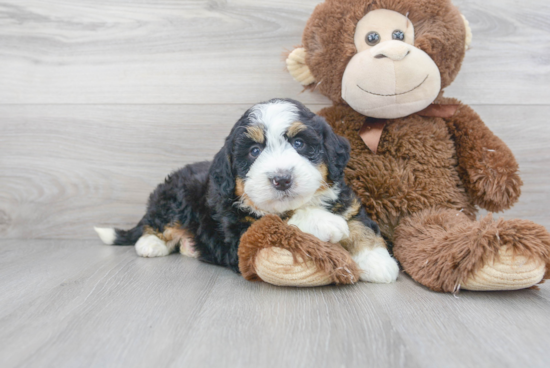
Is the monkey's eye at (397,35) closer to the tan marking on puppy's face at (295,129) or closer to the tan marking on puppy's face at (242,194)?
the tan marking on puppy's face at (295,129)

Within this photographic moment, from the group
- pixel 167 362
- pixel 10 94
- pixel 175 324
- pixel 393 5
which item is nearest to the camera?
pixel 167 362

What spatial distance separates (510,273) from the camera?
134 centimetres

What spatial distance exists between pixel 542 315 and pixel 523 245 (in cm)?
21

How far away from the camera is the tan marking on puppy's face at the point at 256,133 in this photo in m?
1.52

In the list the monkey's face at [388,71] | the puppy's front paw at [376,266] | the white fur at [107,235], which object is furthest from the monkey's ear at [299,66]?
the white fur at [107,235]

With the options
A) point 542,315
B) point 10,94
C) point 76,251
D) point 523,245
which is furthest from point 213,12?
point 542,315

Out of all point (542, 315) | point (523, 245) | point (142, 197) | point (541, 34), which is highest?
point (541, 34)

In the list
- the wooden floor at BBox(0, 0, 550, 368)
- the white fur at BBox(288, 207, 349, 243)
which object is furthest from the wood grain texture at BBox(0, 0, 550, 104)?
the white fur at BBox(288, 207, 349, 243)

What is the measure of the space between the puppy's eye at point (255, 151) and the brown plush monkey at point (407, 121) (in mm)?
422

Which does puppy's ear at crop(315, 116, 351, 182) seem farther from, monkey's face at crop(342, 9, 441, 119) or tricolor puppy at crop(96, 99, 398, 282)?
monkey's face at crop(342, 9, 441, 119)

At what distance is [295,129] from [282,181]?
8.7 inches

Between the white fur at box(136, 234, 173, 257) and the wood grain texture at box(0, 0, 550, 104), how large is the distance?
2.66 ft

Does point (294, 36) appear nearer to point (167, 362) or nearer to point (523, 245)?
point (523, 245)

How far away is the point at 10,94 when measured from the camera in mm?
2482
